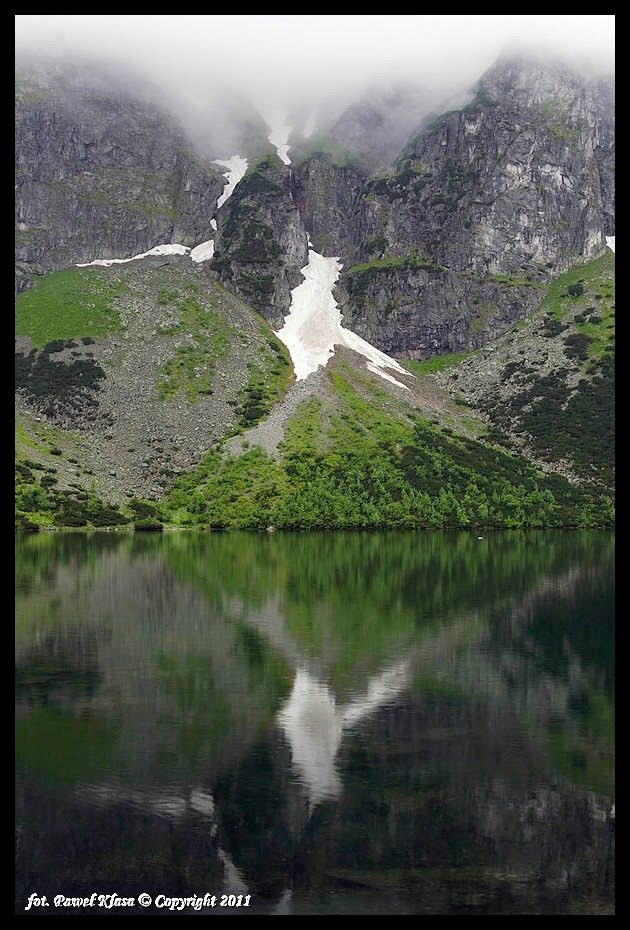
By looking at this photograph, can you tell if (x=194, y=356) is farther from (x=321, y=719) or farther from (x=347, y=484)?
(x=321, y=719)

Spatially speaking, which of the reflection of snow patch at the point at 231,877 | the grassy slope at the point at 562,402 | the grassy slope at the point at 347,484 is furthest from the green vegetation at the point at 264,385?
the reflection of snow patch at the point at 231,877

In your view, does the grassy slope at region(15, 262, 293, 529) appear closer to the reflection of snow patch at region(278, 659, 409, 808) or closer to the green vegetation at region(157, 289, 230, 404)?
the green vegetation at region(157, 289, 230, 404)

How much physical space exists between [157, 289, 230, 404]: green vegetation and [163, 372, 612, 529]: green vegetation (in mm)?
22003

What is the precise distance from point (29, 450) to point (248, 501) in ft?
122

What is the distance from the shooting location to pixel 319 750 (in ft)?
98.2

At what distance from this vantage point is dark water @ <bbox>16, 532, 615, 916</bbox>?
21625 mm

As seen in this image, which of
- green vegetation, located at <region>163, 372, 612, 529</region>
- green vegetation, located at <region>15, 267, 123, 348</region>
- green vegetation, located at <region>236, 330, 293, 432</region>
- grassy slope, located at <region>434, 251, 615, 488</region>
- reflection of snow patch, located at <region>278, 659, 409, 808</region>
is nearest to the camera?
reflection of snow patch, located at <region>278, 659, 409, 808</region>

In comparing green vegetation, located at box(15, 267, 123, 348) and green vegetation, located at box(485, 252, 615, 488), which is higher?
green vegetation, located at box(15, 267, 123, 348)

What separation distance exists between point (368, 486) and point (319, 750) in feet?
386

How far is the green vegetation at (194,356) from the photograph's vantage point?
6811 inches

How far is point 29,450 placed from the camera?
477ft

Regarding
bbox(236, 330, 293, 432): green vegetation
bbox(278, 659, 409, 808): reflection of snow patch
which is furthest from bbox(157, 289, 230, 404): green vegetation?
bbox(278, 659, 409, 808): reflection of snow patch

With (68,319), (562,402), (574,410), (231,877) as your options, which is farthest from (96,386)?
(231,877)
